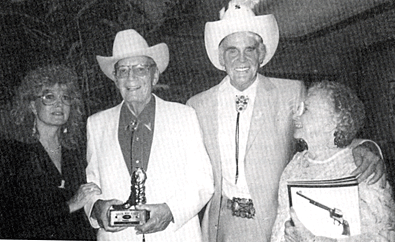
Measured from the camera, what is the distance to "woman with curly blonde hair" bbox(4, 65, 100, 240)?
3787mm

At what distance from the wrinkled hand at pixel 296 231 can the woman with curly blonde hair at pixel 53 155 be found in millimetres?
1225

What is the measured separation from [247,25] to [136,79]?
771 mm

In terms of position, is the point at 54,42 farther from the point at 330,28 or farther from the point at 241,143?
the point at 330,28

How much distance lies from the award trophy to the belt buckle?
1.82 feet

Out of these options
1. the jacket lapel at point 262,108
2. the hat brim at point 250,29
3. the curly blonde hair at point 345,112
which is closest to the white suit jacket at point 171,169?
the jacket lapel at point 262,108

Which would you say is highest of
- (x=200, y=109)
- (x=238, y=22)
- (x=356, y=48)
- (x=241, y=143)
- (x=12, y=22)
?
(x=12, y=22)

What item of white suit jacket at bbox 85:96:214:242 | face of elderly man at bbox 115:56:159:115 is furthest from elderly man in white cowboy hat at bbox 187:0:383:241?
face of elderly man at bbox 115:56:159:115

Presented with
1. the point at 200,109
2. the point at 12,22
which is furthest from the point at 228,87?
the point at 12,22

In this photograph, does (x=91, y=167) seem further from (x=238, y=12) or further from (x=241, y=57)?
(x=238, y=12)

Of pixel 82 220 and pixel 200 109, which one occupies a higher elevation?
pixel 200 109

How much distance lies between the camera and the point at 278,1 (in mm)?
3566

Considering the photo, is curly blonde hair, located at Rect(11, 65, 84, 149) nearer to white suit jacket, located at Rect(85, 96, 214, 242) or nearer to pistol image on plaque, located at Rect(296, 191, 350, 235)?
white suit jacket, located at Rect(85, 96, 214, 242)

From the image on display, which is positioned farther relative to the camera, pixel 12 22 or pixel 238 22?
pixel 12 22

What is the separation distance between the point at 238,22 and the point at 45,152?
149cm
